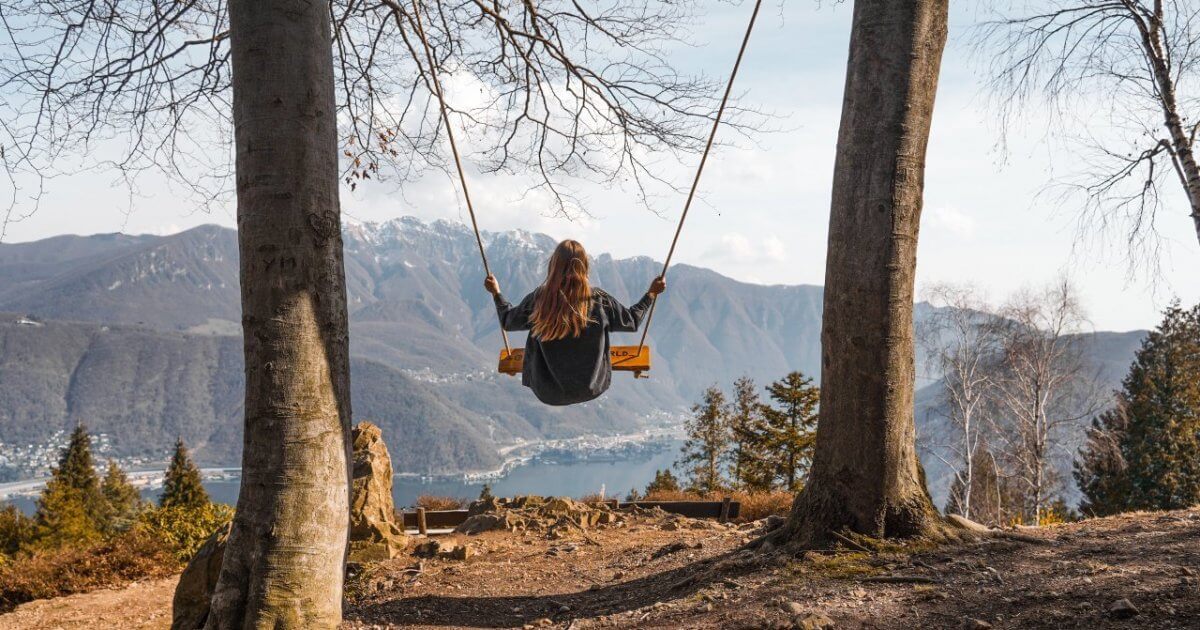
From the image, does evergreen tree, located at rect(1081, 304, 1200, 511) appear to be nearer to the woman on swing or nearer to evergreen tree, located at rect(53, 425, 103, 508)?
the woman on swing

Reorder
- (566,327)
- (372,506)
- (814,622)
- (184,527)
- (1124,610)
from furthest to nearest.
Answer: (184,527) < (372,506) < (566,327) < (814,622) < (1124,610)

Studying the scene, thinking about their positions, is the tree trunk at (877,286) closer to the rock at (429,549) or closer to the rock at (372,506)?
the rock at (429,549)

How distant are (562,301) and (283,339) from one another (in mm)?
2051

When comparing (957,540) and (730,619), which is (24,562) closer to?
(730,619)

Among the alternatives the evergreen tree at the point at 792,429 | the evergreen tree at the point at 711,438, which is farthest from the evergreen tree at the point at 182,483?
the evergreen tree at the point at 792,429

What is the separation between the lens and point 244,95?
338cm

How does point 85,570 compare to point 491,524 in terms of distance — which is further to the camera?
point 85,570

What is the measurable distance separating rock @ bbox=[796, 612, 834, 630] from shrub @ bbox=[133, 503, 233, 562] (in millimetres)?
7882

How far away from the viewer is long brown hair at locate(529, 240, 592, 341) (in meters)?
5.04

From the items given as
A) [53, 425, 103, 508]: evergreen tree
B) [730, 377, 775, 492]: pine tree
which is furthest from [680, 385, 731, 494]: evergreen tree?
[53, 425, 103, 508]: evergreen tree

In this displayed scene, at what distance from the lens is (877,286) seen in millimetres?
3908

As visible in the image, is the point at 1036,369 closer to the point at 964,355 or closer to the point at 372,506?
the point at 964,355

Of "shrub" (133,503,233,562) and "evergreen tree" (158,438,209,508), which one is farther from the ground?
"shrub" (133,503,233,562)

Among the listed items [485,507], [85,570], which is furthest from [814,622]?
[85,570]
